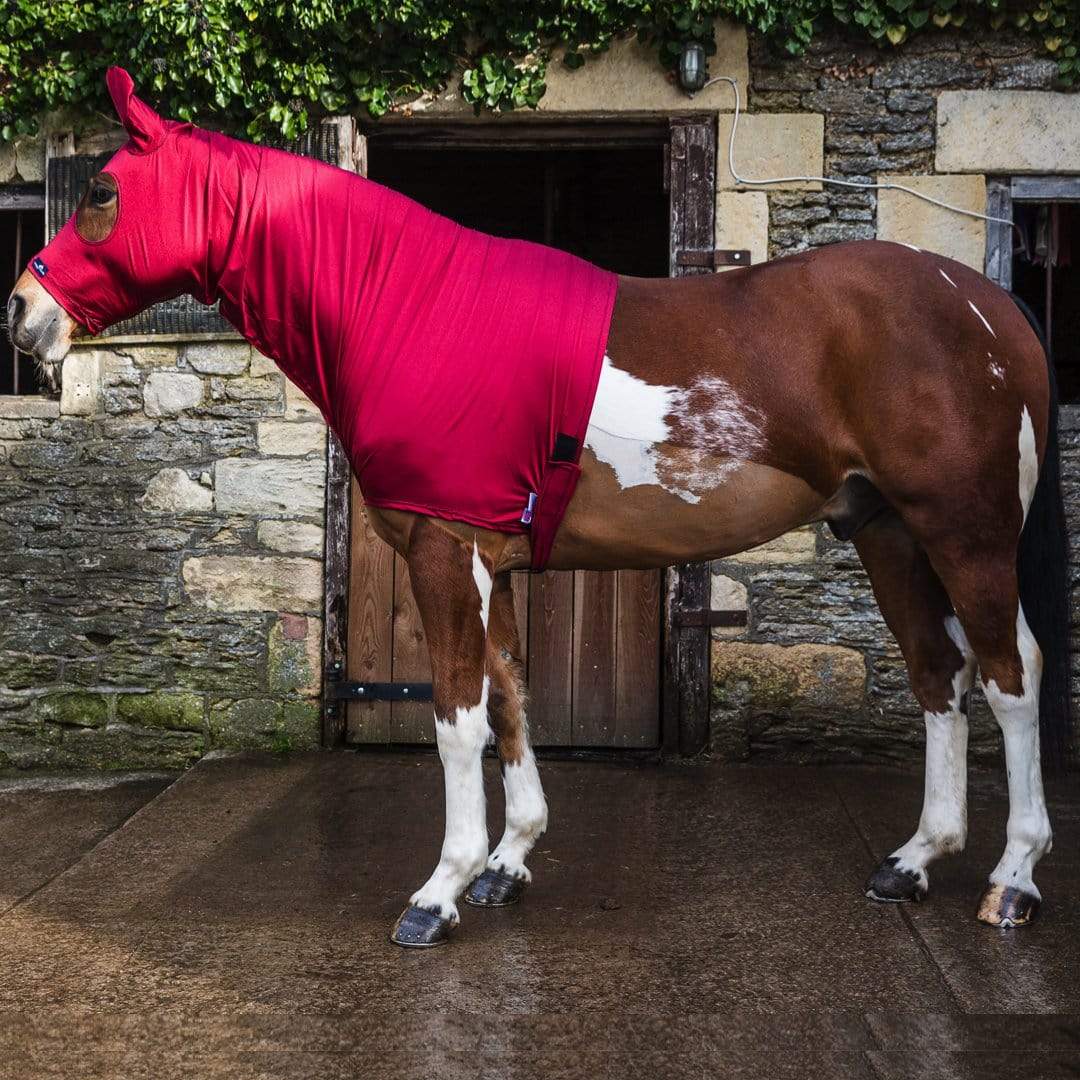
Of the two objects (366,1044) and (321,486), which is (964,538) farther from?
(321,486)

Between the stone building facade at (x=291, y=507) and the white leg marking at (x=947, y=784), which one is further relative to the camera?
the stone building facade at (x=291, y=507)

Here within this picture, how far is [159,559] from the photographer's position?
5.50m

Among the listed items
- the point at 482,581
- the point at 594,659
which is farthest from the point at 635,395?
the point at 594,659

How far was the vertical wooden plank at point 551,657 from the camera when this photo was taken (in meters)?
Result: 5.73

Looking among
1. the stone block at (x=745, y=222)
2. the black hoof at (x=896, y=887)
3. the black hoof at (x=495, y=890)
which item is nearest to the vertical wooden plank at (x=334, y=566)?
the stone block at (x=745, y=222)

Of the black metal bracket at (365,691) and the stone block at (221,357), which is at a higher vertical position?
the stone block at (221,357)

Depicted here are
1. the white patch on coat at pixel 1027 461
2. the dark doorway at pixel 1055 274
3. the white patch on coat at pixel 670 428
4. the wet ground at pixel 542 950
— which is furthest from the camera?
the dark doorway at pixel 1055 274

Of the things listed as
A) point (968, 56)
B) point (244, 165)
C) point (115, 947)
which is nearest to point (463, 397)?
point (244, 165)

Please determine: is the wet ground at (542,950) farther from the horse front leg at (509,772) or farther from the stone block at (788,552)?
the stone block at (788,552)

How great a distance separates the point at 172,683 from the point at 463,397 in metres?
3.08

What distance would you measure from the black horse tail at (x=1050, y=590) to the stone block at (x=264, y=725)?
10.6 feet

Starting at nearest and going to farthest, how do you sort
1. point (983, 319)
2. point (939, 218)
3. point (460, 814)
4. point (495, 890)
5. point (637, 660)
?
point (460, 814), point (983, 319), point (495, 890), point (939, 218), point (637, 660)

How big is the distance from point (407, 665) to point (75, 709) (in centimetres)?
153

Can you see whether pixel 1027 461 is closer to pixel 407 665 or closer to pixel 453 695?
pixel 453 695
